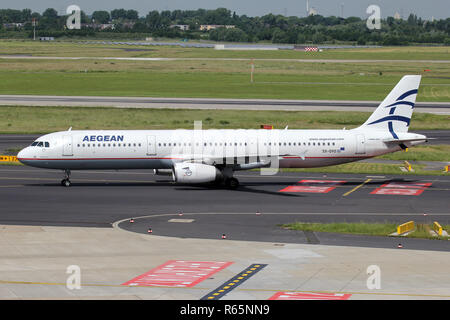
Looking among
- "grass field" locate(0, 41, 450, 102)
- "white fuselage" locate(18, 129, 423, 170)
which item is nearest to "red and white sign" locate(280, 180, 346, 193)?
"white fuselage" locate(18, 129, 423, 170)

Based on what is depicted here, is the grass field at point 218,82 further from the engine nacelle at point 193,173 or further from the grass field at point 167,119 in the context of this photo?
the engine nacelle at point 193,173

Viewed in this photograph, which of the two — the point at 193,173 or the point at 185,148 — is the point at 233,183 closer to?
the point at 193,173

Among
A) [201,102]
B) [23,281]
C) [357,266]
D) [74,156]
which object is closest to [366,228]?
[357,266]

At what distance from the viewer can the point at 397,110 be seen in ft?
216

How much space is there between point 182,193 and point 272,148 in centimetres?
869

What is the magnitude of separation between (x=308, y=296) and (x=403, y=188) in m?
32.5

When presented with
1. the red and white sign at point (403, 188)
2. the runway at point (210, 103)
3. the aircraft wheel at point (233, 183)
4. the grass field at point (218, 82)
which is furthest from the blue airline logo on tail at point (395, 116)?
the grass field at point (218, 82)

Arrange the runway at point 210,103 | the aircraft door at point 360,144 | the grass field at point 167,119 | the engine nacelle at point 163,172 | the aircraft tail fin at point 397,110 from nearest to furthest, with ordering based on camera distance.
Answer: the engine nacelle at point 163,172
the aircraft door at point 360,144
the aircraft tail fin at point 397,110
the grass field at point 167,119
the runway at point 210,103

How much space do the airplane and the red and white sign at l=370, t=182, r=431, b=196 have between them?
314cm

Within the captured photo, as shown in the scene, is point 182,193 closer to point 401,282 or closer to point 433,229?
point 433,229

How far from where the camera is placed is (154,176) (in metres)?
69.9

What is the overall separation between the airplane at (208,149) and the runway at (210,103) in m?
51.7

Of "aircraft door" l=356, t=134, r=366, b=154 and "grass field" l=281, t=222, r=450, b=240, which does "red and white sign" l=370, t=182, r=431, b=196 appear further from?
"grass field" l=281, t=222, r=450, b=240

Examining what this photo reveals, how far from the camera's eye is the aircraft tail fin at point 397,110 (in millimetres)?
65688
